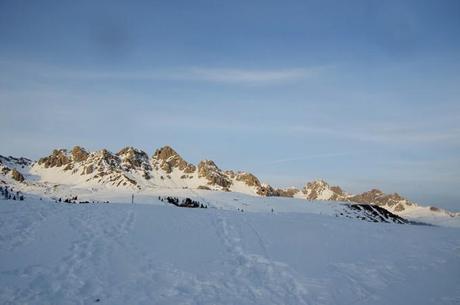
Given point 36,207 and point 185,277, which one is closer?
point 185,277

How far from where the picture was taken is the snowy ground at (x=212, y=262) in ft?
45.0

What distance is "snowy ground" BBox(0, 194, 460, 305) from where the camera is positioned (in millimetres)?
13703

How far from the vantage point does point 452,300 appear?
14.0 m

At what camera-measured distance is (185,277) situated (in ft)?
50.5

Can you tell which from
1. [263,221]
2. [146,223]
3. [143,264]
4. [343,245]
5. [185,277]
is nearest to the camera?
[185,277]

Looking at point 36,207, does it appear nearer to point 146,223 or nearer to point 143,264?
point 146,223

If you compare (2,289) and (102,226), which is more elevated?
(102,226)

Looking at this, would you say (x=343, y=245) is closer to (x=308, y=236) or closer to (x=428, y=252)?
(x=308, y=236)

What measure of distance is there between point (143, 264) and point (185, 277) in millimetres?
2141

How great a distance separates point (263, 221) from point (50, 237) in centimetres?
1322

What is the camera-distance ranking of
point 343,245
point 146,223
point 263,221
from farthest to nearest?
point 263,221 < point 146,223 < point 343,245

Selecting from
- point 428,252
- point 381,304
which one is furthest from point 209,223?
point 381,304

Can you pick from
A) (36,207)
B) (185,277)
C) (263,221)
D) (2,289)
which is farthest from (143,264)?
(36,207)

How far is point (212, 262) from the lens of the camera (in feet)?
57.8
